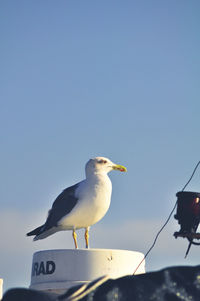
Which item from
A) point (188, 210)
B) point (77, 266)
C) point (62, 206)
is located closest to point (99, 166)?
point (62, 206)

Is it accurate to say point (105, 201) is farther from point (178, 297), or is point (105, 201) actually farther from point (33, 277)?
point (178, 297)

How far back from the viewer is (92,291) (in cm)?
282

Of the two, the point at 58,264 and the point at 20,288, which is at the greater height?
the point at 58,264

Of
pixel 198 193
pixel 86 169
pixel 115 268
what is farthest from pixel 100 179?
pixel 198 193

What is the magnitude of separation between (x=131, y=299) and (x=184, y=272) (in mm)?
326

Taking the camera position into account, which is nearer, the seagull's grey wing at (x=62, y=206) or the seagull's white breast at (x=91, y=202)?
the seagull's white breast at (x=91, y=202)

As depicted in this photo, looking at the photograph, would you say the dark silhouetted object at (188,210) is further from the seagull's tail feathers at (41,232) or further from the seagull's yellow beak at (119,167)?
the seagull's tail feathers at (41,232)

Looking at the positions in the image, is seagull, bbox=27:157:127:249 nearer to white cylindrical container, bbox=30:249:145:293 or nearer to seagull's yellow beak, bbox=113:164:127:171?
seagull's yellow beak, bbox=113:164:127:171

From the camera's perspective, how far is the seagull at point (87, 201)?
13586mm

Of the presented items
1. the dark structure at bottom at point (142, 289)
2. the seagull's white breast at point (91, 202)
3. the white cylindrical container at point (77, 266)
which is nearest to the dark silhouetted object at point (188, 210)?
the dark structure at bottom at point (142, 289)

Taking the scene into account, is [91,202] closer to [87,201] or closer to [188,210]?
[87,201]

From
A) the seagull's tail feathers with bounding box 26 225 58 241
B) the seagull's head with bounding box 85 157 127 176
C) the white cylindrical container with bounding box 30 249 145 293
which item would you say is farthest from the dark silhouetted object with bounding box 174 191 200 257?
the seagull's tail feathers with bounding box 26 225 58 241

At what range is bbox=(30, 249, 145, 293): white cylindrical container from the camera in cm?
1247

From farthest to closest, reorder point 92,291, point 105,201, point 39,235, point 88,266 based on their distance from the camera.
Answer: point 39,235 → point 105,201 → point 88,266 → point 92,291
